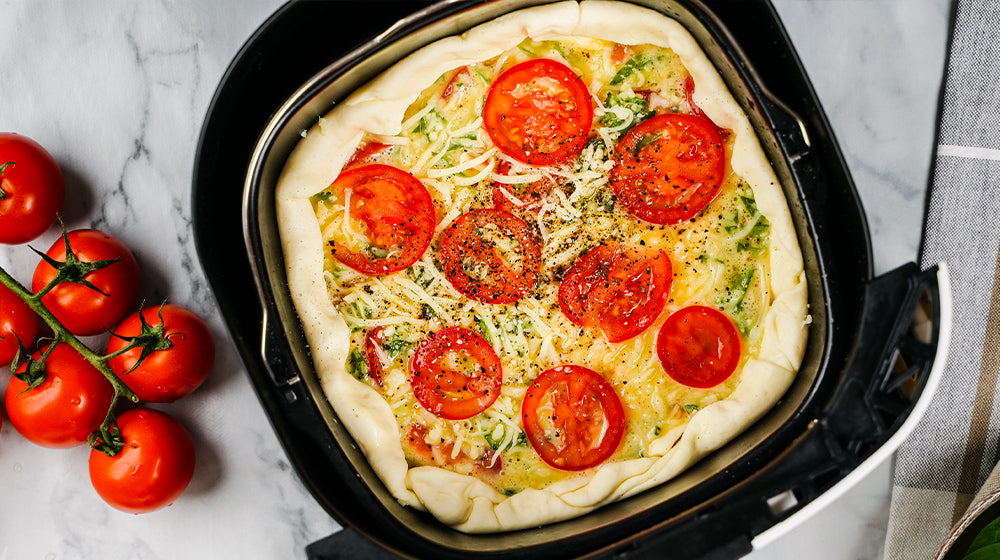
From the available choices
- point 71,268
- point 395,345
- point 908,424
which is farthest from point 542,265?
point 71,268

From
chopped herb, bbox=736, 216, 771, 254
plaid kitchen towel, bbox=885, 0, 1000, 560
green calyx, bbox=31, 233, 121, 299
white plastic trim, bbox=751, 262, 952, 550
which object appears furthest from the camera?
plaid kitchen towel, bbox=885, 0, 1000, 560

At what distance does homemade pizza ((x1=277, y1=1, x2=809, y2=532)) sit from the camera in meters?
1.98

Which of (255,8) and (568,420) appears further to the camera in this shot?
(255,8)

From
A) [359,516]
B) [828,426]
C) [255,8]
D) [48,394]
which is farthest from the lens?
[255,8]

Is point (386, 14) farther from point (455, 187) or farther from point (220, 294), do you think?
point (220, 294)

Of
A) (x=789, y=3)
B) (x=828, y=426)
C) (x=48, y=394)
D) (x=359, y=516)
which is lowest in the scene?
(x=48, y=394)

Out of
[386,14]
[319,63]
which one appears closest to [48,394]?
[319,63]

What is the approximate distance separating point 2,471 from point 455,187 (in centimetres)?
163

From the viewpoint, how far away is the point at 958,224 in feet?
7.25

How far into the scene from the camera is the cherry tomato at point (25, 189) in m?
2.05

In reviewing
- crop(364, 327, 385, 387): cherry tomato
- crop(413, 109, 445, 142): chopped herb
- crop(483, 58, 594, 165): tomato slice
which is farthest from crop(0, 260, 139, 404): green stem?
crop(483, 58, 594, 165): tomato slice

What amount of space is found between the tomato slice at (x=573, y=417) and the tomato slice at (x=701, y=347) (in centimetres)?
19

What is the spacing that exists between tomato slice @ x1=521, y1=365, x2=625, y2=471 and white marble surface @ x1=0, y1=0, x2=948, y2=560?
2.22 ft

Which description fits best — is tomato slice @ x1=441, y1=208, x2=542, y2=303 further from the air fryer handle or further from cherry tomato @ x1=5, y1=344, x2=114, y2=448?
cherry tomato @ x1=5, y1=344, x2=114, y2=448
